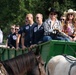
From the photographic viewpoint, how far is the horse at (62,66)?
19.7ft

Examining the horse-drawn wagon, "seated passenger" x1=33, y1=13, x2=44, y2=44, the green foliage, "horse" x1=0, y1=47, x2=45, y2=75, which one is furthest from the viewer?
the green foliage

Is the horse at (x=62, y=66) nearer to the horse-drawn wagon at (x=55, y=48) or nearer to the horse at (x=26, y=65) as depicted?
the horse at (x=26, y=65)

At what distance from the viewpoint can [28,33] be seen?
9.53 meters

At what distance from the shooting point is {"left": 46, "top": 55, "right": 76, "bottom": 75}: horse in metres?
6.02

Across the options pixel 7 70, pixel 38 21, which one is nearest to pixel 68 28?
pixel 38 21

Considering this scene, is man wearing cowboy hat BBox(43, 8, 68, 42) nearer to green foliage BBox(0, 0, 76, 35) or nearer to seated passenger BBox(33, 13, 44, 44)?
seated passenger BBox(33, 13, 44, 44)

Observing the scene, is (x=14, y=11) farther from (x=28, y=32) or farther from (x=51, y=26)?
(x=51, y=26)

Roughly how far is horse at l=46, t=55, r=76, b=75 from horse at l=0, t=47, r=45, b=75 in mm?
162

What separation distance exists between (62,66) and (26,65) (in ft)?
2.96

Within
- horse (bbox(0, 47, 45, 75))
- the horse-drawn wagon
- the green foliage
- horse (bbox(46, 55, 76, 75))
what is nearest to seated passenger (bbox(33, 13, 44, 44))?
the horse-drawn wagon

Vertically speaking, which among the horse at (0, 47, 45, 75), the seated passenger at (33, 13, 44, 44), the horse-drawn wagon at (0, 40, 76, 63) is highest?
the seated passenger at (33, 13, 44, 44)

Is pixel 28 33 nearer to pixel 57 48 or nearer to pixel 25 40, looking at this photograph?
pixel 25 40

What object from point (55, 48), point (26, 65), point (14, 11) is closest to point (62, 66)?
point (26, 65)

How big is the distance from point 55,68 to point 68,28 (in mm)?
1643
